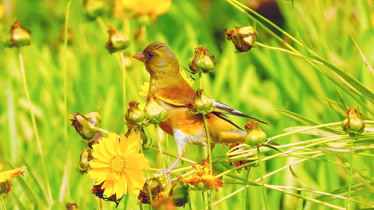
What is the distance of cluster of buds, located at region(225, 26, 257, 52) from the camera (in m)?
1.20

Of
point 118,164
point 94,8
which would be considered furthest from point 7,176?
point 94,8

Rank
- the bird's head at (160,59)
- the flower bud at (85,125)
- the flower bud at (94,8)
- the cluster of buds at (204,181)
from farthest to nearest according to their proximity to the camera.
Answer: the flower bud at (94,8) → the bird's head at (160,59) → the flower bud at (85,125) → the cluster of buds at (204,181)

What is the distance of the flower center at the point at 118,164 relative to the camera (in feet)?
3.52

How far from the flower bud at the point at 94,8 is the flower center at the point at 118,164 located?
2.23 feet

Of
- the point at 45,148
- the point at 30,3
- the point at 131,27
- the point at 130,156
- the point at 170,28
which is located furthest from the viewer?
the point at 30,3

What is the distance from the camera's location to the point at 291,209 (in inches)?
74.0

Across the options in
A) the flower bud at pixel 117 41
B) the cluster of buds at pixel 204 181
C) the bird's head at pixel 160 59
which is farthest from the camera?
the flower bud at pixel 117 41

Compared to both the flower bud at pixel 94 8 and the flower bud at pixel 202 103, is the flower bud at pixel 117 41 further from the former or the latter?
the flower bud at pixel 202 103

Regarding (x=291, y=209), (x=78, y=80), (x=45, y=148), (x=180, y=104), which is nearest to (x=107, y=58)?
(x=78, y=80)

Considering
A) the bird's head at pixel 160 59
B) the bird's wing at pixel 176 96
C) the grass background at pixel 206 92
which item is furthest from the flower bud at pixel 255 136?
the grass background at pixel 206 92

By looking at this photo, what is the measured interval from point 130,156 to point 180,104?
18 cm

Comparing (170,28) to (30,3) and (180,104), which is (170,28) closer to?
(30,3)

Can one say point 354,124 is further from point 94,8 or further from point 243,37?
point 94,8

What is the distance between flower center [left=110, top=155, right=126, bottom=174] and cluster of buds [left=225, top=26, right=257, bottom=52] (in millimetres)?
270
